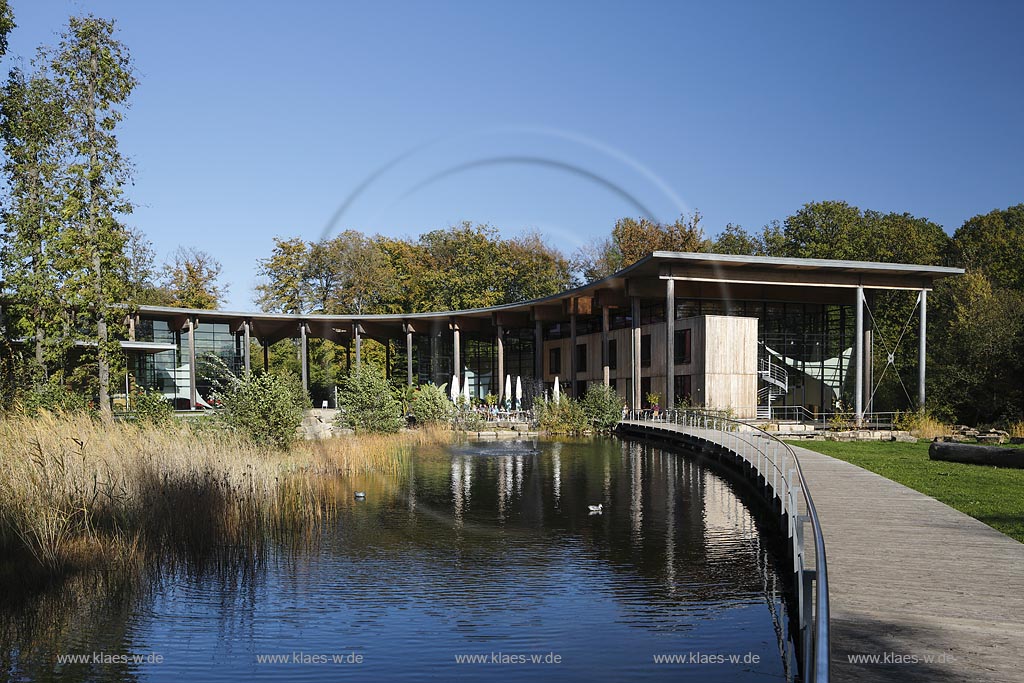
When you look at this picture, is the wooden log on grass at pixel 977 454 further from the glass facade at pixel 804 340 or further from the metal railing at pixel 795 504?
the glass facade at pixel 804 340

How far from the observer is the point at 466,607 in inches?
387

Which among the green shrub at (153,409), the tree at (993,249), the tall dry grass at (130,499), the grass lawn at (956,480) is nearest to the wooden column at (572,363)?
the grass lawn at (956,480)

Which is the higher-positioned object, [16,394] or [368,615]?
[16,394]

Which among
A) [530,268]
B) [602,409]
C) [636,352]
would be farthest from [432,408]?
[530,268]

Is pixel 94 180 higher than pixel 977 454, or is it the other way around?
pixel 94 180

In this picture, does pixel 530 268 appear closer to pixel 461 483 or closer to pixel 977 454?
pixel 977 454

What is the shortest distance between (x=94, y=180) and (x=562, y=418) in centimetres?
1965

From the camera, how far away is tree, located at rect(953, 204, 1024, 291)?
48.5 m

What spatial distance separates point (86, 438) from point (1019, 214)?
66.1m

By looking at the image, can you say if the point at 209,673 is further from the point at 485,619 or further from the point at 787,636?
the point at 787,636

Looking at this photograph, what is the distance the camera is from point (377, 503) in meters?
16.8

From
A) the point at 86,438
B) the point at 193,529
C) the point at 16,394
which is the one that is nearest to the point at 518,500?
the point at 193,529

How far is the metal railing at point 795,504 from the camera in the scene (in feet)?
15.1

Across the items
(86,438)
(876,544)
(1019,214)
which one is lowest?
(876,544)
